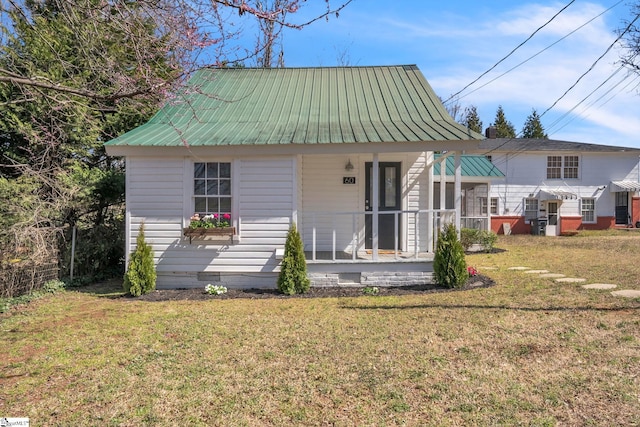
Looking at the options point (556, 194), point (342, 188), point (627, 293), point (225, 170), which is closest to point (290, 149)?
point (225, 170)

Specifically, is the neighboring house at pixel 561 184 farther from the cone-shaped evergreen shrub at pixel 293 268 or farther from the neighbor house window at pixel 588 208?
the cone-shaped evergreen shrub at pixel 293 268

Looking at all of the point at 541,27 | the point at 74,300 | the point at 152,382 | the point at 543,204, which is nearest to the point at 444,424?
the point at 152,382

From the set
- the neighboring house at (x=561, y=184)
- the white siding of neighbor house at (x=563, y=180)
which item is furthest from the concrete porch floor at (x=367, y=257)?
the white siding of neighbor house at (x=563, y=180)

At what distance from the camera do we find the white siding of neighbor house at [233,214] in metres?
8.12

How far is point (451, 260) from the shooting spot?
778 centimetres

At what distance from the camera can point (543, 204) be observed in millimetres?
22094

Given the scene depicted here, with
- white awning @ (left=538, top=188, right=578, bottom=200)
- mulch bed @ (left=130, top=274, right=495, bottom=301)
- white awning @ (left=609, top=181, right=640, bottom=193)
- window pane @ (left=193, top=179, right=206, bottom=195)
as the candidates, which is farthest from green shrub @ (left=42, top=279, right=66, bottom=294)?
white awning @ (left=609, top=181, right=640, bottom=193)

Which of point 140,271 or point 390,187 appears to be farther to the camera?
point 390,187

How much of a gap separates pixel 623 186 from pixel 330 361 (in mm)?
24010

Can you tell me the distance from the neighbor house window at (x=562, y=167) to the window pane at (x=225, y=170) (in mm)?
20154

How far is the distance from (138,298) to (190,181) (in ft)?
7.84

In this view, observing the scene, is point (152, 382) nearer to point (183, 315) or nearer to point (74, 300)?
point (183, 315)

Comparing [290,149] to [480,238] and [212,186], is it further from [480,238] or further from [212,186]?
[480,238]

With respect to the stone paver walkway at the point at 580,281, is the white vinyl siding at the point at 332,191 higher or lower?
higher
